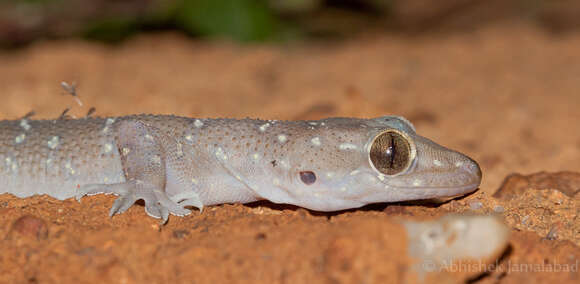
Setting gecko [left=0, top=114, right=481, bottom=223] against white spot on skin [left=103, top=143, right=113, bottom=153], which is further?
white spot on skin [left=103, top=143, right=113, bottom=153]

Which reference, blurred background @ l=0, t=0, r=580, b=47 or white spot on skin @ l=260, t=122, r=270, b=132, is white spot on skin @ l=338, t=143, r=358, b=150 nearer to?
white spot on skin @ l=260, t=122, r=270, b=132

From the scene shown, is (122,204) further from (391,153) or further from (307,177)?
(391,153)

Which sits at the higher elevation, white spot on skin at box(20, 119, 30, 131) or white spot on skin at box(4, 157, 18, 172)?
white spot on skin at box(20, 119, 30, 131)

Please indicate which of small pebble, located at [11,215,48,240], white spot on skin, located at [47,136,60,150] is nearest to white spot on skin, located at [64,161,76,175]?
white spot on skin, located at [47,136,60,150]

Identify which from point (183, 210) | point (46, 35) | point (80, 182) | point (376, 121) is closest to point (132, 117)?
point (80, 182)

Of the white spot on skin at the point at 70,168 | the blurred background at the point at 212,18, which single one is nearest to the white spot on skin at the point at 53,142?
the white spot on skin at the point at 70,168

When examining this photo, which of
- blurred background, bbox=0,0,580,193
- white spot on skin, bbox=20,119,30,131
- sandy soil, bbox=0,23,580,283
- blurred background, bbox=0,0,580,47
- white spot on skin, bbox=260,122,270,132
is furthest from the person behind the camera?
blurred background, bbox=0,0,580,47

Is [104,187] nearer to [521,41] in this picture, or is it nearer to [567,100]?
[567,100]
